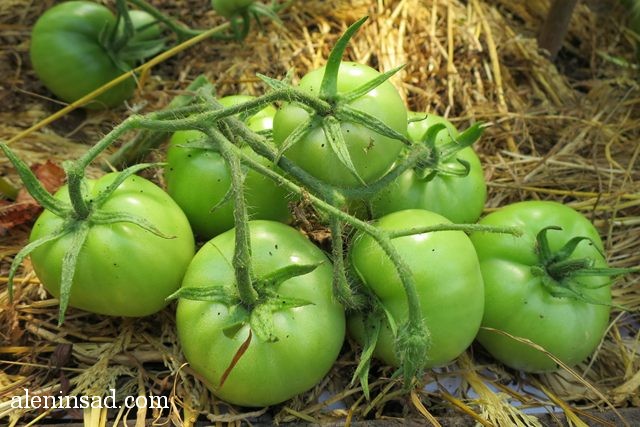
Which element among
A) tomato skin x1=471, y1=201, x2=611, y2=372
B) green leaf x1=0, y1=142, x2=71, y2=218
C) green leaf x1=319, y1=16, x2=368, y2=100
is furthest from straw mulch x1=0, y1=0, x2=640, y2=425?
green leaf x1=319, y1=16, x2=368, y2=100

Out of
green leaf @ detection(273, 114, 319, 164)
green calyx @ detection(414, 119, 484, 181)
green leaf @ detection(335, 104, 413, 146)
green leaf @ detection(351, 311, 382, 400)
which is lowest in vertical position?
green leaf @ detection(351, 311, 382, 400)

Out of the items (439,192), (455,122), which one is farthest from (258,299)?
(455,122)

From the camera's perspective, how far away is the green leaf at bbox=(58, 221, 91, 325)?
3.18 feet

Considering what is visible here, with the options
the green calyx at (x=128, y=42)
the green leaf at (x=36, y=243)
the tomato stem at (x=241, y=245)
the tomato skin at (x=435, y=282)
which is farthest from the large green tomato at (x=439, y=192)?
the green calyx at (x=128, y=42)

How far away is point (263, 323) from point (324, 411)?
31 cm

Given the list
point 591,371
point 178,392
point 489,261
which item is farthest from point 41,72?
point 591,371

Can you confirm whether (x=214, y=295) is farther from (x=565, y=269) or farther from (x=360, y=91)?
(x=565, y=269)

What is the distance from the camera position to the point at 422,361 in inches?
37.9

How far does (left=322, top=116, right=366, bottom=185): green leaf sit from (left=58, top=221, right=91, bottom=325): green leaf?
1.54 ft

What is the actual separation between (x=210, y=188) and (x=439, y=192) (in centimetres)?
49

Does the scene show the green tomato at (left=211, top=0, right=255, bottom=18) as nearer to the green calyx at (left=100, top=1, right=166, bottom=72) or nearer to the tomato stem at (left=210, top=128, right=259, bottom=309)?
the green calyx at (left=100, top=1, right=166, bottom=72)

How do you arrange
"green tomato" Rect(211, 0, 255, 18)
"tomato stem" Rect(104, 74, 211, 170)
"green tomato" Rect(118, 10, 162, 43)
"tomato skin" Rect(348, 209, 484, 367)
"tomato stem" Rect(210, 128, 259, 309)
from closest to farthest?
"tomato stem" Rect(210, 128, 259, 309), "tomato skin" Rect(348, 209, 484, 367), "tomato stem" Rect(104, 74, 211, 170), "green tomato" Rect(211, 0, 255, 18), "green tomato" Rect(118, 10, 162, 43)

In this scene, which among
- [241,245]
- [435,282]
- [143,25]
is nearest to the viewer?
[241,245]

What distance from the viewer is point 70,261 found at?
0.99m
